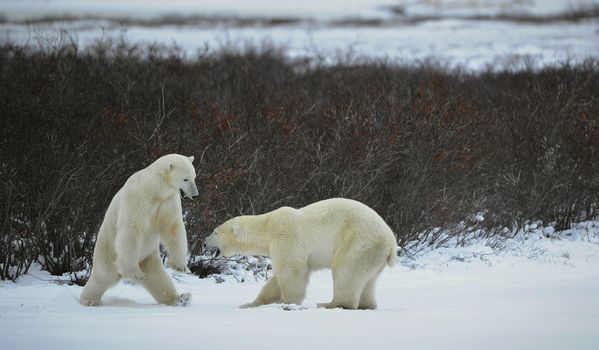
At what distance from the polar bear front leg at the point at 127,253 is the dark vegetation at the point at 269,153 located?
5.97 ft

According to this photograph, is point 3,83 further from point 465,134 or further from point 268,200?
point 465,134

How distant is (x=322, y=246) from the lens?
17.2 ft

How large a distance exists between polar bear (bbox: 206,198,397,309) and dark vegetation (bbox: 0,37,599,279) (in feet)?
6.65

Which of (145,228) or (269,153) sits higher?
(145,228)

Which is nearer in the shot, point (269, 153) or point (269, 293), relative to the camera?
point (269, 293)

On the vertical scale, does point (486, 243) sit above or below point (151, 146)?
below

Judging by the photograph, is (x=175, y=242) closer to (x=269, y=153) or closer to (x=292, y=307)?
(x=292, y=307)

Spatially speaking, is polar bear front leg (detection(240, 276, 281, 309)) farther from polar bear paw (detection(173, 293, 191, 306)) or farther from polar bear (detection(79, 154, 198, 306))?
polar bear (detection(79, 154, 198, 306))

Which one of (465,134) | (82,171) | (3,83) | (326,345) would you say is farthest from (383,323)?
(3,83)

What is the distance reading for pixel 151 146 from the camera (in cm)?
798

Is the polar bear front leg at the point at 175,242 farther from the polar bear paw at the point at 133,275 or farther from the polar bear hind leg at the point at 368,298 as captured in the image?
the polar bear hind leg at the point at 368,298

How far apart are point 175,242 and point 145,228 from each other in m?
0.23

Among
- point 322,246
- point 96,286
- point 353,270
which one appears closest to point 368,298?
point 353,270

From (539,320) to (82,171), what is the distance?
434 centimetres
